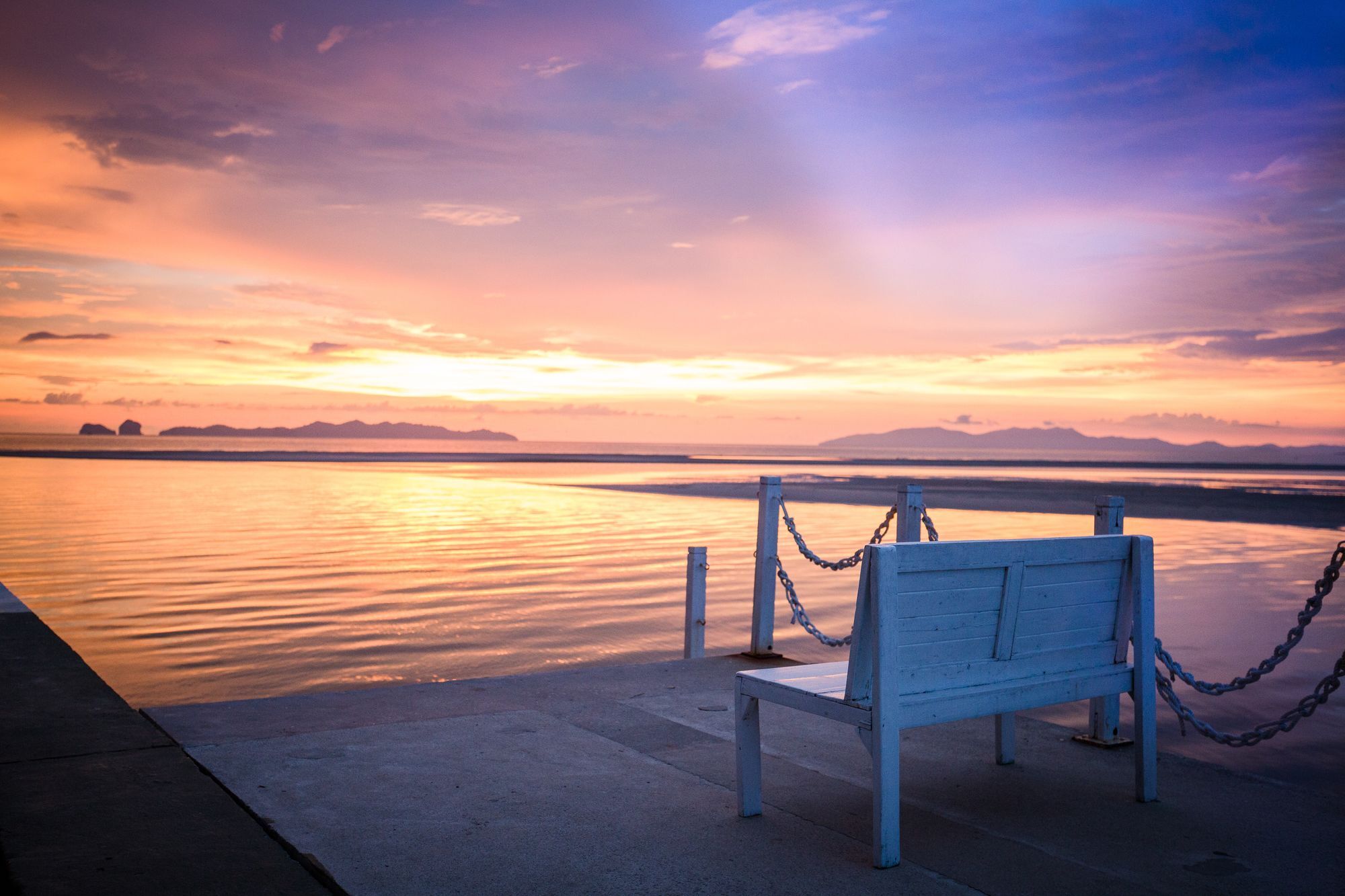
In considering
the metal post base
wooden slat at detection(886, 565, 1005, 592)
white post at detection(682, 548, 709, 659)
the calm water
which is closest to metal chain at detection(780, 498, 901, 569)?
white post at detection(682, 548, 709, 659)

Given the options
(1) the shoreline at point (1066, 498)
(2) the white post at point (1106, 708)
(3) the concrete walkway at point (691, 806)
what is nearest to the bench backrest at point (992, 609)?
(3) the concrete walkway at point (691, 806)

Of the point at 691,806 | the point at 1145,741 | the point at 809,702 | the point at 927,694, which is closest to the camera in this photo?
the point at 927,694

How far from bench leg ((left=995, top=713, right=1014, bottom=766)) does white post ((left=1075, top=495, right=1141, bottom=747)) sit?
29.0 inches

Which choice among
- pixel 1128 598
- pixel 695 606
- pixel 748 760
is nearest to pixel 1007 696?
pixel 1128 598

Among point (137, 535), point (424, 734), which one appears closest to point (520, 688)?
point (424, 734)

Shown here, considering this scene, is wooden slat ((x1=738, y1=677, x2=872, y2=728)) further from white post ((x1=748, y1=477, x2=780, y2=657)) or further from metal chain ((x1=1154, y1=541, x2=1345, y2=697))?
white post ((x1=748, y1=477, x2=780, y2=657))

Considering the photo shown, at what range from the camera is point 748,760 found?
14.9ft

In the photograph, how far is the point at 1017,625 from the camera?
4.47 m

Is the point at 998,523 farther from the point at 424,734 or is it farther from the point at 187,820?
the point at 187,820

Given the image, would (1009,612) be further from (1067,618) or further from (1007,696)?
(1067,618)

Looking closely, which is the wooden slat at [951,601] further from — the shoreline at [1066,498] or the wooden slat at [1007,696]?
the shoreline at [1066,498]

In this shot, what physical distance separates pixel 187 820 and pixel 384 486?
36316mm

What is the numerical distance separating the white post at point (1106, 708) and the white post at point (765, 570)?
8.58 feet

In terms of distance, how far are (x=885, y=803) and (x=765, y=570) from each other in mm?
4175
